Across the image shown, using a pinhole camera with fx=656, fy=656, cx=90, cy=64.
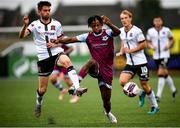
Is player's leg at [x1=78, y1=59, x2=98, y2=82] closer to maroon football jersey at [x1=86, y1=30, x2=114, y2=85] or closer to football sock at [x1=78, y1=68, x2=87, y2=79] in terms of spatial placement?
football sock at [x1=78, y1=68, x2=87, y2=79]

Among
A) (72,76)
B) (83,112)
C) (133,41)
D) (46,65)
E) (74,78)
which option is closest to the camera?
(74,78)

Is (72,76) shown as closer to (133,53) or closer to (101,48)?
(101,48)

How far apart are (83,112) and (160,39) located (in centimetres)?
551

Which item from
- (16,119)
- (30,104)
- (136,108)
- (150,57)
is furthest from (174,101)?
(150,57)

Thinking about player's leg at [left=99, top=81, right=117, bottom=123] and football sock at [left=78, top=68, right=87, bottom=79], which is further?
player's leg at [left=99, top=81, right=117, bottom=123]

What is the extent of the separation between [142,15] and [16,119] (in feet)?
169

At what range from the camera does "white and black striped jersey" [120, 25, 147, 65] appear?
647 inches

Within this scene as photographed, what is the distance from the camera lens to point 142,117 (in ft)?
52.0

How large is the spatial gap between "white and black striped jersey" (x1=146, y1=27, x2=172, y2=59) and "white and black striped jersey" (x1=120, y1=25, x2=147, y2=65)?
5.09m

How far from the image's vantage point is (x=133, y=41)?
16547mm

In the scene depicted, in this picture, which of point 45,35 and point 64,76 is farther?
point 64,76

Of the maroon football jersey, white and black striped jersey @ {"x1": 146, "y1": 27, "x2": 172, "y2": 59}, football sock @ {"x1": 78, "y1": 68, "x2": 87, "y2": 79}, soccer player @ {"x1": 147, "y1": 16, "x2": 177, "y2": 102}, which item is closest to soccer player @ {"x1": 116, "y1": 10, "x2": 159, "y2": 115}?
the maroon football jersey

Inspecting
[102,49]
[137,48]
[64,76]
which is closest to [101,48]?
[102,49]

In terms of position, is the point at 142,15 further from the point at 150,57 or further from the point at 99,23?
the point at 99,23
